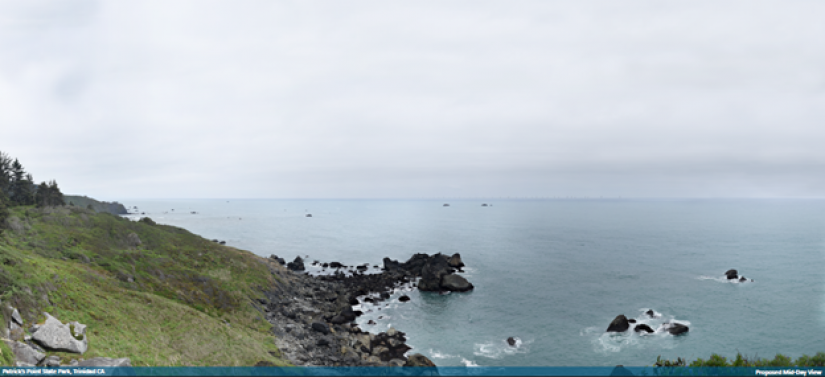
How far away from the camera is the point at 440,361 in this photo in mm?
39281

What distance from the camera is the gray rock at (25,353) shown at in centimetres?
1767

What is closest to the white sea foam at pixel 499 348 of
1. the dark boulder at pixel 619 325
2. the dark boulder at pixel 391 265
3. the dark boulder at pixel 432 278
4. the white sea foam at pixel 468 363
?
the white sea foam at pixel 468 363

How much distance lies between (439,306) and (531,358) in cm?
2108

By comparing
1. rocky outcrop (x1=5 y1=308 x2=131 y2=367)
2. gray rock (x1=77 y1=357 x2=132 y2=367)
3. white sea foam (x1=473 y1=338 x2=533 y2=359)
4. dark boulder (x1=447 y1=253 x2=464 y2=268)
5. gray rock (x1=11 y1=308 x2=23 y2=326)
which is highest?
gray rock (x1=11 y1=308 x2=23 y2=326)

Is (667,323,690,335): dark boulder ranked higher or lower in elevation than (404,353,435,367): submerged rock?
higher

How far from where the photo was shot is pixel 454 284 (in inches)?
2655

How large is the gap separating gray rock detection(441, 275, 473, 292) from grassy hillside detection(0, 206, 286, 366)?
32.4m

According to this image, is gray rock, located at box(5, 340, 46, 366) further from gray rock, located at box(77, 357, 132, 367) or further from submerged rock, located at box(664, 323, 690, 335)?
submerged rock, located at box(664, 323, 690, 335)

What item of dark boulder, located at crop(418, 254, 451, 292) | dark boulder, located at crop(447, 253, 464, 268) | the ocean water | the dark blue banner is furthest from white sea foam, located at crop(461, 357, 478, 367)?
dark boulder, located at crop(447, 253, 464, 268)

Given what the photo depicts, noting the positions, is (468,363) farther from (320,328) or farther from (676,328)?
(676,328)

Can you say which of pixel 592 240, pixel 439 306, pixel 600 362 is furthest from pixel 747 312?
pixel 592 240

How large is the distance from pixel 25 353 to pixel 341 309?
122ft

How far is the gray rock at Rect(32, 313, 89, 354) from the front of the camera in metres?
19.6

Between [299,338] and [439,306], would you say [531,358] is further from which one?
[299,338]
